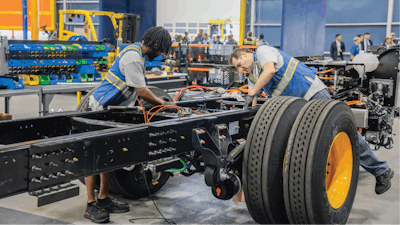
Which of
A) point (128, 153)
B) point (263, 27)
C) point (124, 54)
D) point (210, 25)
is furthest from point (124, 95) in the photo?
point (210, 25)

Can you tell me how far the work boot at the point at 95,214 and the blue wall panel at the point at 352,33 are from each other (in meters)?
17.5

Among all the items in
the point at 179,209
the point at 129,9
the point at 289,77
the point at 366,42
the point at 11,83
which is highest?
the point at 129,9

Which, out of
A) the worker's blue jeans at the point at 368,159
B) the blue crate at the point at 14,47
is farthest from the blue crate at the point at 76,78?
the worker's blue jeans at the point at 368,159

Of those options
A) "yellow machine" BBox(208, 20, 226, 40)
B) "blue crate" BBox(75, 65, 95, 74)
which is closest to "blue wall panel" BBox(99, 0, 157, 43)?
"yellow machine" BBox(208, 20, 226, 40)

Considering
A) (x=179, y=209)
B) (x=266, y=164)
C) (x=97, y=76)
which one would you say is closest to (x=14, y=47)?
(x=97, y=76)

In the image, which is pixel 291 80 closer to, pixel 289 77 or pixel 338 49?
pixel 289 77

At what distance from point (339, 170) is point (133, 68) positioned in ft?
6.28

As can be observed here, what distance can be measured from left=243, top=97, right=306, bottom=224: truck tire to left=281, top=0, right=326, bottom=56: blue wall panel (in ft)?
29.2

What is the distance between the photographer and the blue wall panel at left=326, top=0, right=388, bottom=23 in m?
18.5

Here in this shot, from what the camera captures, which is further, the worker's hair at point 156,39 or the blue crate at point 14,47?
the blue crate at point 14,47

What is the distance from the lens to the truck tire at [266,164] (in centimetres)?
301

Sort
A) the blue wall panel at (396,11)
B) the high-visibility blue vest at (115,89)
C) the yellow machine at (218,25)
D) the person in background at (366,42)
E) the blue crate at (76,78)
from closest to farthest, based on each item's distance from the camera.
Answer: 1. the high-visibility blue vest at (115,89)
2. the blue crate at (76,78)
3. the person in background at (366,42)
4. the blue wall panel at (396,11)
5. the yellow machine at (218,25)

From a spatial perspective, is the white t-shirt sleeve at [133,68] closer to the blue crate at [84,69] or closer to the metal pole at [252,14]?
the blue crate at [84,69]

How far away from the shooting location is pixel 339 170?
353cm
